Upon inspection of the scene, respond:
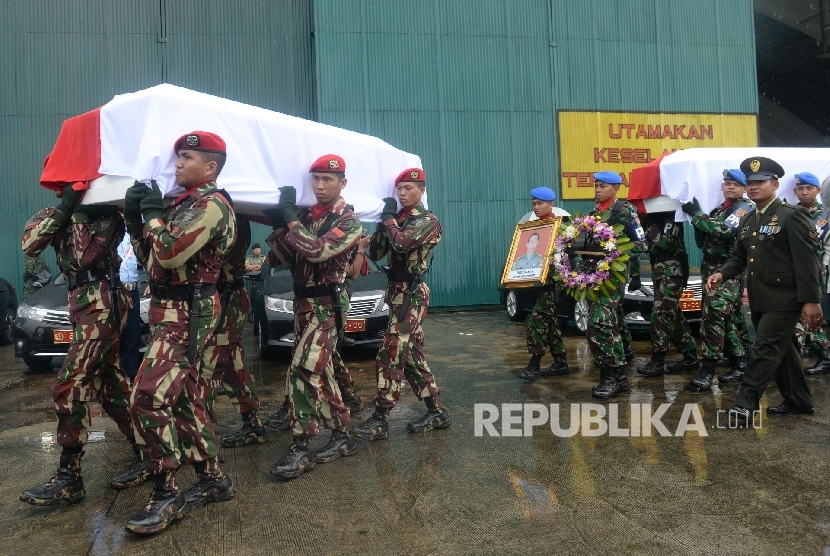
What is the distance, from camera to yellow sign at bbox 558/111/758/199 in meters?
16.8

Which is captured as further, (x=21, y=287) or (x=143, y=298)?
(x=21, y=287)

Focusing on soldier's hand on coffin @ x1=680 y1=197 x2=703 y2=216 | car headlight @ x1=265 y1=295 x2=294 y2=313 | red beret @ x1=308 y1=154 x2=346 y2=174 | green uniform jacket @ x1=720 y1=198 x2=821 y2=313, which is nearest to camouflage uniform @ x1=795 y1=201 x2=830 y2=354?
soldier's hand on coffin @ x1=680 y1=197 x2=703 y2=216

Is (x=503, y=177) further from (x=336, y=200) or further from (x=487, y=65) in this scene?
(x=336, y=200)

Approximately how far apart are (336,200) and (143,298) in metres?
4.70

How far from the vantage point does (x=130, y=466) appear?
4.62 meters

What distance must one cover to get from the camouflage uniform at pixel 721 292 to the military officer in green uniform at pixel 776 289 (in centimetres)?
120

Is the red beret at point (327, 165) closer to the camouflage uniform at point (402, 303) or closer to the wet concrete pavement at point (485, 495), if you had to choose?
the camouflage uniform at point (402, 303)

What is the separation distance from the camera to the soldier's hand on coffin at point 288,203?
4.36m

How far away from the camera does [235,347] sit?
5.05 meters

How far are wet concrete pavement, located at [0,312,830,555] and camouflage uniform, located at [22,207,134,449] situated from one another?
1.79 feet

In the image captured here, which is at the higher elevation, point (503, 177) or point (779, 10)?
point (779, 10)

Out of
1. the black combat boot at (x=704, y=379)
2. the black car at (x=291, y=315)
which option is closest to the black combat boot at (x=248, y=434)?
the black car at (x=291, y=315)

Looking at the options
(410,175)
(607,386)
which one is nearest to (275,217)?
(410,175)

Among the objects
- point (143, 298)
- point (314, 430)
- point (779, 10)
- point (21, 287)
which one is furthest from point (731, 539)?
point (779, 10)
